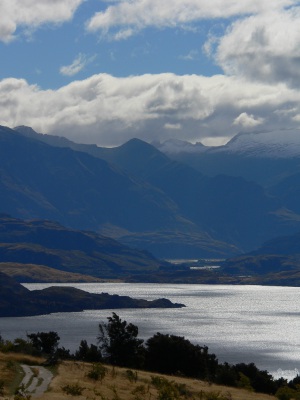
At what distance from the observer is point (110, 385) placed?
54156 millimetres

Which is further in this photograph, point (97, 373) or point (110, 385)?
point (97, 373)

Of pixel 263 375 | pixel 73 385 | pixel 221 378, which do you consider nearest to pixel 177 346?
pixel 263 375

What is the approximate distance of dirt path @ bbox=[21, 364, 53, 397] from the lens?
A: 48.6 m

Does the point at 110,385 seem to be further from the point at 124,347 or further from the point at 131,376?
the point at 124,347

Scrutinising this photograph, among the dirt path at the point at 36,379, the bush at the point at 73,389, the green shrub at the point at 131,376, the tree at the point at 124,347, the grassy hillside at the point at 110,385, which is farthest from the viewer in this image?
the tree at the point at 124,347

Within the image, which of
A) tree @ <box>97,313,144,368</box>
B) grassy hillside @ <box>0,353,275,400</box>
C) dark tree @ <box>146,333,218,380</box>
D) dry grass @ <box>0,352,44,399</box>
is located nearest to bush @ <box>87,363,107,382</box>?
grassy hillside @ <box>0,353,275,400</box>

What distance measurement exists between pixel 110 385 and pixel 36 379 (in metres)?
5.04

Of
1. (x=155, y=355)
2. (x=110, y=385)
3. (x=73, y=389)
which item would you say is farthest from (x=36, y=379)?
(x=155, y=355)

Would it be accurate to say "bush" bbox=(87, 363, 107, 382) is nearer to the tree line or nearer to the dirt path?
the dirt path

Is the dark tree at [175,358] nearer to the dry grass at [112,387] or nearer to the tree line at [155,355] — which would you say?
the tree line at [155,355]

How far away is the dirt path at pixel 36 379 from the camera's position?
160 ft

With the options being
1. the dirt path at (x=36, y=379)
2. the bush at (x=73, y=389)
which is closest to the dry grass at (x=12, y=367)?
the dirt path at (x=36, y=379)

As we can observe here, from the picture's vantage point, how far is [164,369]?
88.8 m

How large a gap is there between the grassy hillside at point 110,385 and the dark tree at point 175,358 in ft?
78.6
